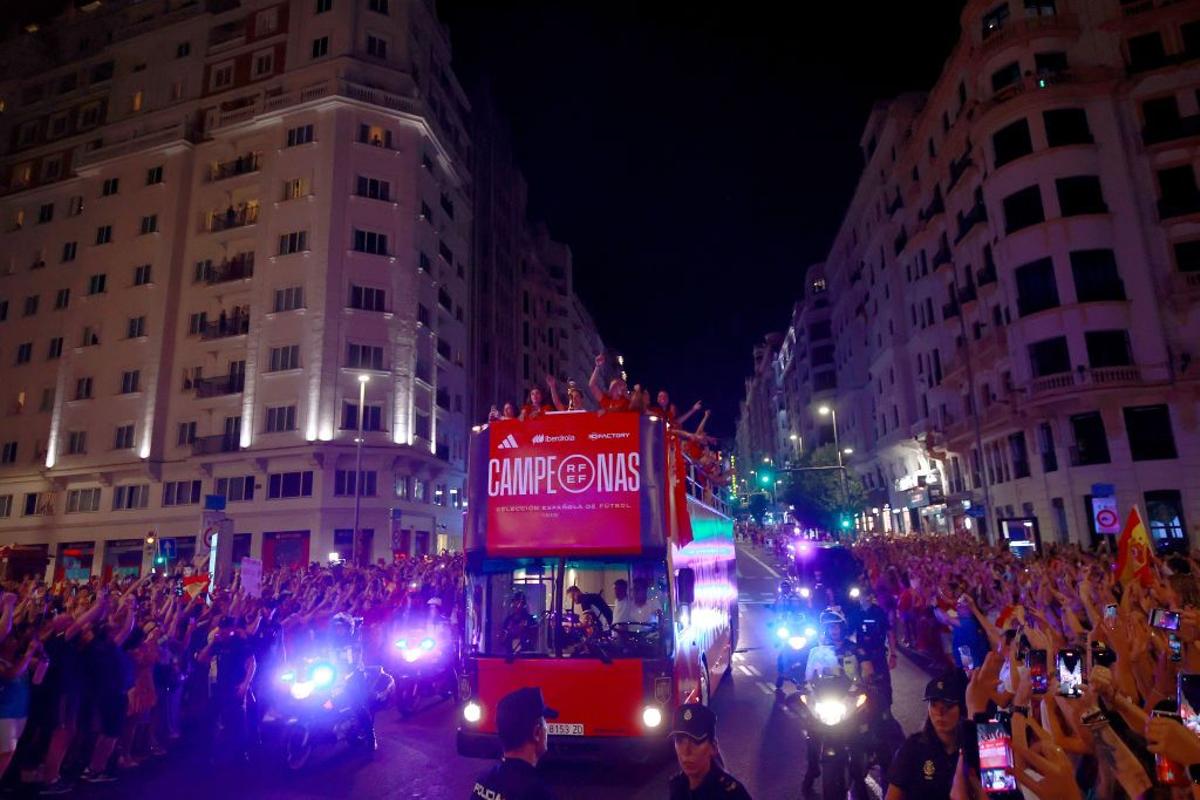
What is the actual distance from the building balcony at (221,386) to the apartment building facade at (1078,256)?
4020 centimetres

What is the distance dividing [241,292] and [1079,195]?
45350 millimetres

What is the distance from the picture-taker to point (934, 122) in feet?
144

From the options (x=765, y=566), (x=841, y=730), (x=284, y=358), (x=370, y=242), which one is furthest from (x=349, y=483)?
(x=841, y=730)

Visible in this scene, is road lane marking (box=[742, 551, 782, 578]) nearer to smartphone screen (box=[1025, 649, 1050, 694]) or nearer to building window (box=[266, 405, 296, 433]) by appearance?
building window (box=[266, 405, 296, 433])

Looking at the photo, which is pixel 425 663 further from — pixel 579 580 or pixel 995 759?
pixel 995 759

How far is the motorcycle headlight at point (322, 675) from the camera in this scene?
9.45 metres

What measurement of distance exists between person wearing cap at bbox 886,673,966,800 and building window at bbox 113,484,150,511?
4641 centimetres

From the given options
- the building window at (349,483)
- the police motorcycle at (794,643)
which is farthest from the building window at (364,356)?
the police motorcycle at (794,643)

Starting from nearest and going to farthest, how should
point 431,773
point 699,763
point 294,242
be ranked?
1. point 699,763
2. point 431,773
3. point 294,242

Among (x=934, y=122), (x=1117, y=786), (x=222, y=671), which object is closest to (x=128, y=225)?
(x=222, y=671)

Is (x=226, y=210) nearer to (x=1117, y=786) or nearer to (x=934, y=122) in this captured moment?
(x=934, y=122)

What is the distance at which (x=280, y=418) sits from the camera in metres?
38.3

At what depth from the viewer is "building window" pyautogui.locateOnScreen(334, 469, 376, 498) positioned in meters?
37.2

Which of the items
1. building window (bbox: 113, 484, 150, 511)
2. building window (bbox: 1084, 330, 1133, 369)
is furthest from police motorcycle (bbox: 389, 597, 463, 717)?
building window (bbox: 113, 484, 150, 511)
